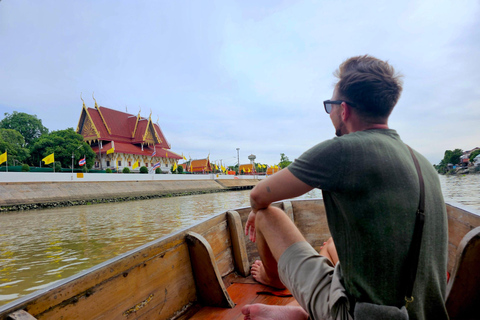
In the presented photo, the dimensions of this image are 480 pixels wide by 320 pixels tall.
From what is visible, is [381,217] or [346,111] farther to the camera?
[346,111]

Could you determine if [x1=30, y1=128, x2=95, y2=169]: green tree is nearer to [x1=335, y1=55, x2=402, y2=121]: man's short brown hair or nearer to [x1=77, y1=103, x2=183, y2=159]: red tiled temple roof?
[x1=77, y1=103, x2=183, y2=159]: red tiled temple roof

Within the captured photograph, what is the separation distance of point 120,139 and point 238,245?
30.4 m

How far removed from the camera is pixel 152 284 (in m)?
1.31

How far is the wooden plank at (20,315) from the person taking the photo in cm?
77

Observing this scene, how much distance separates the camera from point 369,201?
0.74 m

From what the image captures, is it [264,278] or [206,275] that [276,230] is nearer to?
[206,275]

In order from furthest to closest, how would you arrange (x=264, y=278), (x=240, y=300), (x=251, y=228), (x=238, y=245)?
(x=238, y=245) < (x=264, y=278) < (x=240, y=300) < (x=251, y=228)

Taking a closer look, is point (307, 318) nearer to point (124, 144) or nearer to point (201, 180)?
point (201, 180)

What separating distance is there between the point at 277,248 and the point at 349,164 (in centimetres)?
50

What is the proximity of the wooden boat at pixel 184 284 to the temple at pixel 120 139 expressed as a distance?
2644 cm

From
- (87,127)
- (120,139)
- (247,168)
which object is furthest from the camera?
(247,168)

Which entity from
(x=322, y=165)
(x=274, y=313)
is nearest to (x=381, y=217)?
(x=322, y=165)

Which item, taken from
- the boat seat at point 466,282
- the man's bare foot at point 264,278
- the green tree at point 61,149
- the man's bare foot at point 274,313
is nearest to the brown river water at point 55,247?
the boat seat at point 466,282

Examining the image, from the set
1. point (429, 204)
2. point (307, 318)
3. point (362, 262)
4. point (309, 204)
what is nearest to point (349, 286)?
point (362, 262)
